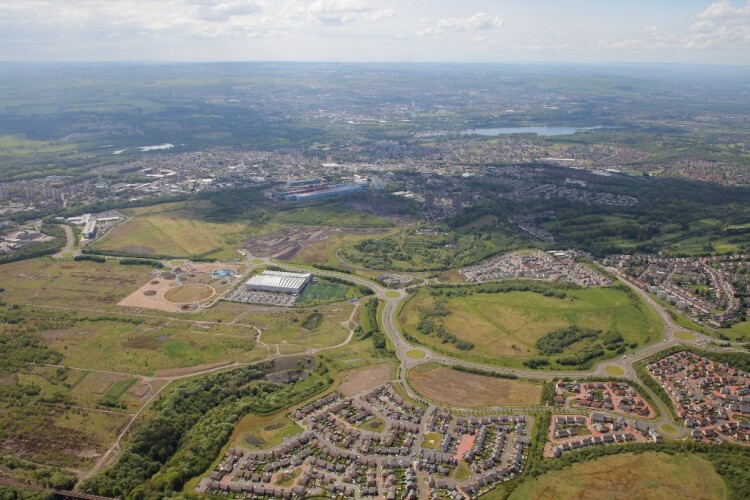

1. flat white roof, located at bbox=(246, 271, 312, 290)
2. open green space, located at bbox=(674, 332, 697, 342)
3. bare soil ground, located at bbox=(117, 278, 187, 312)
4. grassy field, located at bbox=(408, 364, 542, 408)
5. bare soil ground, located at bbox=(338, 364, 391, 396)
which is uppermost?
flat white roof, located at bbox=(246, 271, 312, 290)

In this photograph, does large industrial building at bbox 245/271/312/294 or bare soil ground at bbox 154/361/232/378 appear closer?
bare soil ground at bbox 154/361/232/378

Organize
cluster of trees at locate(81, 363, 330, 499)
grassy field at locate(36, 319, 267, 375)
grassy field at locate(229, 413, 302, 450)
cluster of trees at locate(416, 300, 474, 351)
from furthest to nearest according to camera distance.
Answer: cluster of trees at locate(416, 300, 474, 351) < grassy field at locate(36, 319, 267, 375) < grassy field at locate(229, 413, 302, 450) < cluster of trees at locate(81, 363, 330, 499)

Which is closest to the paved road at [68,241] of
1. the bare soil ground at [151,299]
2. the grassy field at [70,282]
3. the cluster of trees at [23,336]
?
the grassy field at [70,282]

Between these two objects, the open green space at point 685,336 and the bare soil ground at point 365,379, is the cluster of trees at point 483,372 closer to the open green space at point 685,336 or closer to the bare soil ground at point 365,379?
the bare soil ground at point 365,379

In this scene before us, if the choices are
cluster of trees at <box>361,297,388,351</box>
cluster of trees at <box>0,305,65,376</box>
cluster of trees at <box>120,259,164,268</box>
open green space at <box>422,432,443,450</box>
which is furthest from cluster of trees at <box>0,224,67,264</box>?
open green space at <box>422,432,443,450</box>

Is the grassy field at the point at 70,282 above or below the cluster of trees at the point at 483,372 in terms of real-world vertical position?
above

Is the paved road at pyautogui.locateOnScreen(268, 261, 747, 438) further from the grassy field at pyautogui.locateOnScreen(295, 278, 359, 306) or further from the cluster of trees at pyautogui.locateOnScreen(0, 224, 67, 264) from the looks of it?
the cluster of trees at pyautogui.locateOnScreen(0, 224, 67, 264)
